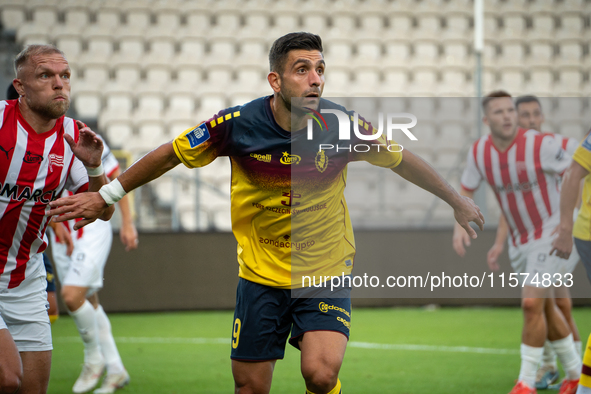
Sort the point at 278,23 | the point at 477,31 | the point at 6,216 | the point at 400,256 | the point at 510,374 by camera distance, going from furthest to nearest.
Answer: the point at 278,23, the point at 477,31, the point at 400,256, the point at 510,374, the point at 6,216

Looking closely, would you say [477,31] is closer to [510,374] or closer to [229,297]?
[229,297]

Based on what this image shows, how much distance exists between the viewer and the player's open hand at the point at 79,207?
3102 mm

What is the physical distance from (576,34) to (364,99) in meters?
5.48

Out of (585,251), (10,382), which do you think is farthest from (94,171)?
(585,251)

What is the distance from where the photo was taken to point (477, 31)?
11.1m

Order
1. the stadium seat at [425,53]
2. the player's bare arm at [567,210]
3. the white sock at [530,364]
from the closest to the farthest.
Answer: the player's bare arm at [567,210] → the white sock at [530,364] → the stadium seat at [425,53]

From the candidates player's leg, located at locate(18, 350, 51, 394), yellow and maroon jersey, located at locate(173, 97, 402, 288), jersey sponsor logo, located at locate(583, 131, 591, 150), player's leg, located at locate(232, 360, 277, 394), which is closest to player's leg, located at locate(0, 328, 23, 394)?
player's leg, located at locate(18, 350, 51, 394)

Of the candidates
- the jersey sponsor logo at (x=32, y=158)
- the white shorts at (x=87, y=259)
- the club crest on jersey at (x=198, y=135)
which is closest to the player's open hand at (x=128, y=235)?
the white shorts at (x=87, y=259)

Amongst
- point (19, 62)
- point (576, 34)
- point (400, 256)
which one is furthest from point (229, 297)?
point (576, 34)

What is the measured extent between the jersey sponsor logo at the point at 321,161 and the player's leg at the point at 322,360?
0.87m

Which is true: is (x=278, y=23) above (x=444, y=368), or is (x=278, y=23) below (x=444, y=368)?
above

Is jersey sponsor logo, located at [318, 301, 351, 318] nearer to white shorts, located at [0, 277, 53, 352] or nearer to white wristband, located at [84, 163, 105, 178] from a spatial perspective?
white wristband, located at [84, 163, 105, 178]

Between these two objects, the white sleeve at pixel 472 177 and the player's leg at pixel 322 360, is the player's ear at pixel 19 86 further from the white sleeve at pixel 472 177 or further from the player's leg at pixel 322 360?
the white sleeve at pixel 472 177

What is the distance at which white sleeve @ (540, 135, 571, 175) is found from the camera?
209 inches
